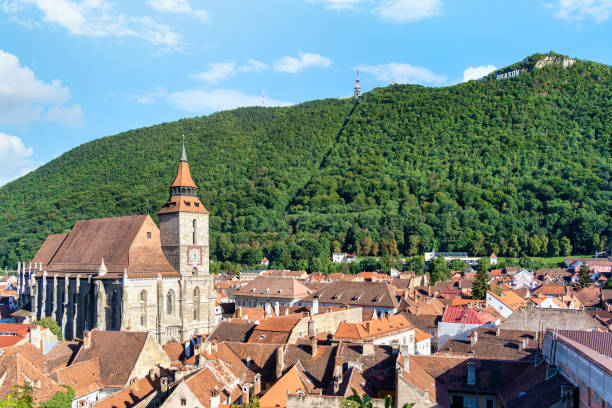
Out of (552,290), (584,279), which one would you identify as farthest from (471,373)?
(584,279)

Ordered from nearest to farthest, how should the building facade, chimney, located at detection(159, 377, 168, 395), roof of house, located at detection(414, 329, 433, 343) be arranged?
chimney, located at detection(159, 377, 168, 395)
roof of house, located at detection(414, 329, 433, 343)
the building facade

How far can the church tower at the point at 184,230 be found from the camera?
204 feet

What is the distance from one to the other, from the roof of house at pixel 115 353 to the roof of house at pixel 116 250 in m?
16.4

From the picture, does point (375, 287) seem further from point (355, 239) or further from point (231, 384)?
point (355, 239)

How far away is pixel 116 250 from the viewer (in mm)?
60969

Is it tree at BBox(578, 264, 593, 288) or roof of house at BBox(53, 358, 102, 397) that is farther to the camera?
tree at BBox(578, 264, 593, 288)

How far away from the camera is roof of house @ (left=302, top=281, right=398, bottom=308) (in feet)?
234

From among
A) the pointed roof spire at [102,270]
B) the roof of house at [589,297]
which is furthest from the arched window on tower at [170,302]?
the roof of house at [589,297]

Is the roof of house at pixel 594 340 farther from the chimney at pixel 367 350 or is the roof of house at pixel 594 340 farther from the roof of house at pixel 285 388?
the roof of house at pixel 285 388

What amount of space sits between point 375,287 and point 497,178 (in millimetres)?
136993

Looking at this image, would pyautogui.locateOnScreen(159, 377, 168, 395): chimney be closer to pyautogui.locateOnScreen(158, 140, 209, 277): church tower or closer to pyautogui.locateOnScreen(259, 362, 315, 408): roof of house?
pyautogui.locateOnScreen(259, 362, 315, 408): roof of house

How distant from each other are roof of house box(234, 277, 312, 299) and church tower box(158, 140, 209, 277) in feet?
72.1

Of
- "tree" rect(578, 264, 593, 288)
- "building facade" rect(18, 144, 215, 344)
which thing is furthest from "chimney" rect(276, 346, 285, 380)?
"tree" rect(578, 264, 593, 288)

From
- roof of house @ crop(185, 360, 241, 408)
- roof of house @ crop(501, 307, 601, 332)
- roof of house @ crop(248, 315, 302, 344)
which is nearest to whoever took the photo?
roof of house @ crop(185, 360, 241, 408)
